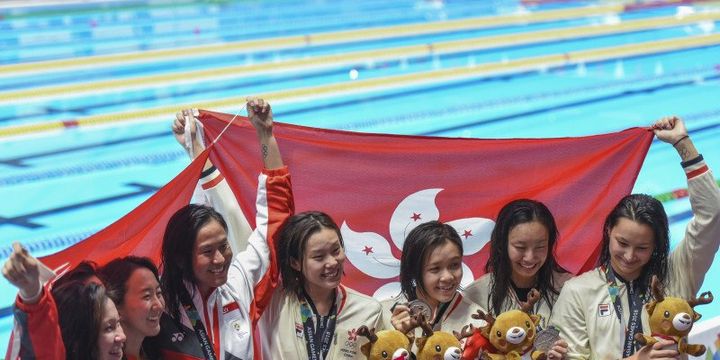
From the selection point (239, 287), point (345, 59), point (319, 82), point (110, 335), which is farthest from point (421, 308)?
point (345, 59)

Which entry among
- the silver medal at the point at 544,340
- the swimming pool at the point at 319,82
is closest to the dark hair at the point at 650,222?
the silver medal at the point at 544,340

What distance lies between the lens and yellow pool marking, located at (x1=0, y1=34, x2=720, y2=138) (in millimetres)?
9164

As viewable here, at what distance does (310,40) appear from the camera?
13.5 meters

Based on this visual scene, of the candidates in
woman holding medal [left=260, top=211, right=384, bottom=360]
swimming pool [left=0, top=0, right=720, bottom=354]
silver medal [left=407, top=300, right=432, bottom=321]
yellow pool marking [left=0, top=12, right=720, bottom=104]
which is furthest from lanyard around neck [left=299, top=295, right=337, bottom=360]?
yellow pool marking [left=0, top=12, right=720, bottom=104]

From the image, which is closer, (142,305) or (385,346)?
(142,305)

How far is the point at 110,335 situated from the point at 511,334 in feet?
3.77

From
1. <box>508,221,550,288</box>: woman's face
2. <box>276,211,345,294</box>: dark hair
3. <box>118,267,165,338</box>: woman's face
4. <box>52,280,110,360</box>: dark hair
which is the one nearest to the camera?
<box>52,280,110,360</box>: dark hair

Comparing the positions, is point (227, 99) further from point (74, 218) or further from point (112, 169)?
point (74, 218)

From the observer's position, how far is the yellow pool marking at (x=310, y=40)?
38.8 ft

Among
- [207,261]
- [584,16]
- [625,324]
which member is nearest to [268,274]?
[207,261]

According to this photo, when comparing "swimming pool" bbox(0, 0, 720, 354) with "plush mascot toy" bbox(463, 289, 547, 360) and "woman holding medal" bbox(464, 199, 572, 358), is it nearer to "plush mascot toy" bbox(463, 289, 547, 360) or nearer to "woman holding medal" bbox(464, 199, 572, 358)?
"woman holding medal" bbox(464, 199, 572, 358)

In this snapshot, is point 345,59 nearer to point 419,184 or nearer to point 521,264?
point 419,184

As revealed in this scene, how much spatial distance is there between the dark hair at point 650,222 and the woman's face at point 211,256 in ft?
4.24

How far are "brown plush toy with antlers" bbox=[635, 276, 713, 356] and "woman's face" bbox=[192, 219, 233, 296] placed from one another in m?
1.28
